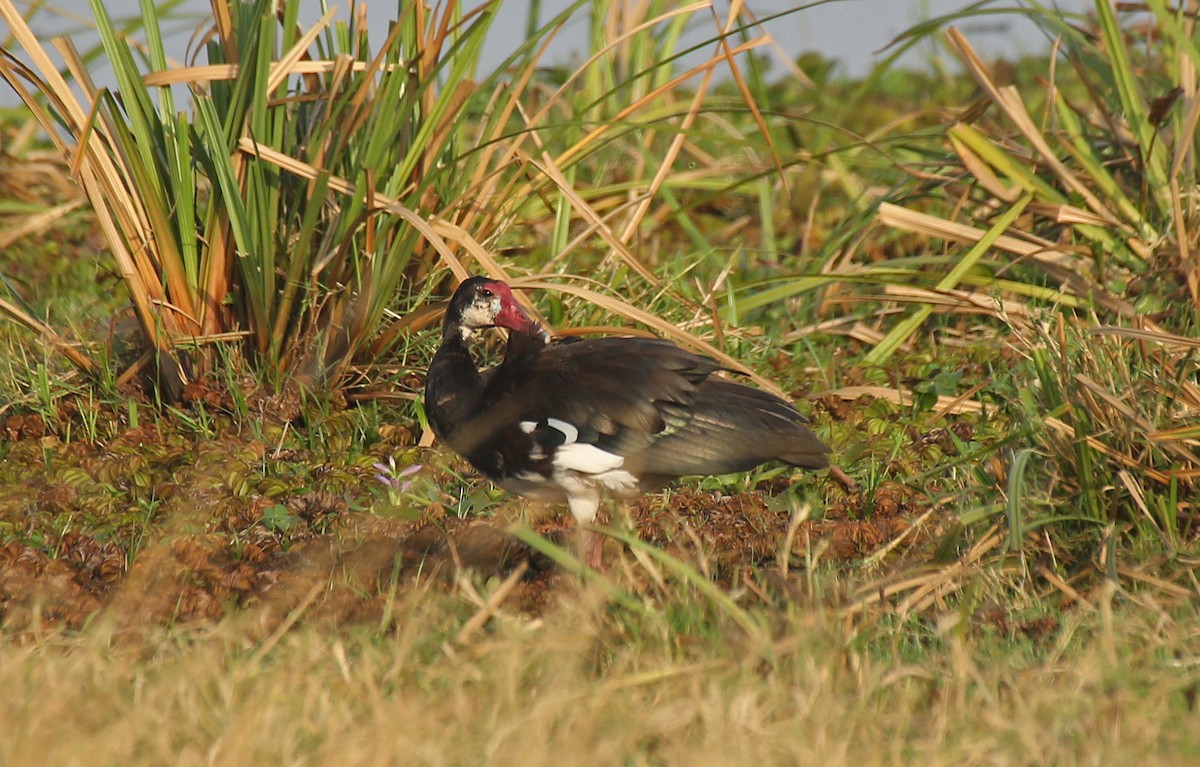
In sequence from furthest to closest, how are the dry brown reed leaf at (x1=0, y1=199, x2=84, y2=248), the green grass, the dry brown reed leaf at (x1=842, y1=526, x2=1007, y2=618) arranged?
the dry brown reed leaf at (x1=0, y1=199, x2=84, y2=248) < the dry brown reed leaf at (x1=842, y1=526, x2=1007, y2=618) < the green grass

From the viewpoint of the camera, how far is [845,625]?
3400 mm

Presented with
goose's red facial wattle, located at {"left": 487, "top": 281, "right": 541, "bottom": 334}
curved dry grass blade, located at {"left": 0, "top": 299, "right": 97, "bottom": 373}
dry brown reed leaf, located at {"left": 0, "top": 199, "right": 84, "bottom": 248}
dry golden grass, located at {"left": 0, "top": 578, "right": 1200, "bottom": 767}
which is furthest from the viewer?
dry brown reed leaf, located at {"left": 0, "top": 199, "right": 84, "bottom": 248}

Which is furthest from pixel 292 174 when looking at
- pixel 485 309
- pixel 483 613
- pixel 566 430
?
pixel 483 613

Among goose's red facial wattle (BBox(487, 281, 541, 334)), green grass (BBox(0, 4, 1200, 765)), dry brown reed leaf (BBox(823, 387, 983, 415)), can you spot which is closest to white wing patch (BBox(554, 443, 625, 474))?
green grass (BBox(0, 4, 1200, 765))

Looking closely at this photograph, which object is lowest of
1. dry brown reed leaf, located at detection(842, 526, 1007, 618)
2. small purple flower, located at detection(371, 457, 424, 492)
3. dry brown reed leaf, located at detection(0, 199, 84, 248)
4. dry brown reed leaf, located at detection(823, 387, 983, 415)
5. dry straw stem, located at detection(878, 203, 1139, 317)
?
dry brown reed leaf, located at detection(823, 387, 983, 415)

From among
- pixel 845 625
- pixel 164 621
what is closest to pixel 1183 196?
pixel 845 625

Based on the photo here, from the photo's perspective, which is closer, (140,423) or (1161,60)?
(140,423)

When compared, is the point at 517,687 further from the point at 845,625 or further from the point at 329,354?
the point at 329,354

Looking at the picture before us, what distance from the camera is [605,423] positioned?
13.2 ft

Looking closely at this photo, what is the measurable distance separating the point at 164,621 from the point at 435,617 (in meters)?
0.75

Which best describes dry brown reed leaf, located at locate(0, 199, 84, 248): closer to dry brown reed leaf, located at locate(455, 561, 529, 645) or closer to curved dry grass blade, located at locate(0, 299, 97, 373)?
curved dry grass blade, located at locate(0, 299, 97, 373)

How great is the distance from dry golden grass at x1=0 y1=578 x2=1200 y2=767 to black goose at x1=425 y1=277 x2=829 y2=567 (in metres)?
0.66

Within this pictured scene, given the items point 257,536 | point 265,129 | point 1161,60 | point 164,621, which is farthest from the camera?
point 1161,60

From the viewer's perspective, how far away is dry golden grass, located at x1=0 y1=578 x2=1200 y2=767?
273cm
